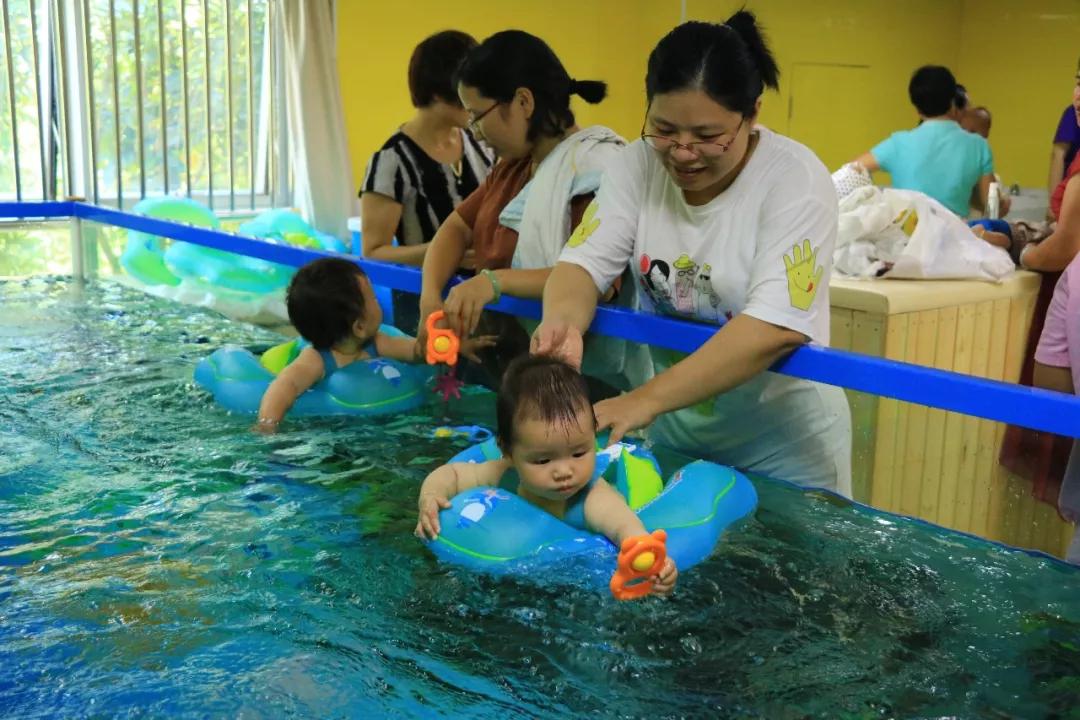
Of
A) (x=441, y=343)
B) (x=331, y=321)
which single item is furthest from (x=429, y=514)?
(x=331, y=321)

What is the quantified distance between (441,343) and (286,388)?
0.66m

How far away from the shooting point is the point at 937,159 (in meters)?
4.61

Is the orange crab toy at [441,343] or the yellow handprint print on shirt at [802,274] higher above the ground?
the yellow handprint print on shirt at [802,274]

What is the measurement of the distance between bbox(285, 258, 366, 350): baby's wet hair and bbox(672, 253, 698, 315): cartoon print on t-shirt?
1257 millimetres

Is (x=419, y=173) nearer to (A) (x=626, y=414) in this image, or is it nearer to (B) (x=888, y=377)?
(A) (x=626, y=414)

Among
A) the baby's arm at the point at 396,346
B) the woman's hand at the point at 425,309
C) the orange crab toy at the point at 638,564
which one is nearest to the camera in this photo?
the orange crab toy at the point at 638,564

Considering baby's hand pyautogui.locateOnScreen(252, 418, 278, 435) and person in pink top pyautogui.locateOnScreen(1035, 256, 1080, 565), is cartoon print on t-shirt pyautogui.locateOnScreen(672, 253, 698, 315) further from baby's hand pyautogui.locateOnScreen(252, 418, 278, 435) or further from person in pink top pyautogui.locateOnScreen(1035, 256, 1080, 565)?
baby's hand pyautogui.locateOnScreen(252, 418, 278, 435)

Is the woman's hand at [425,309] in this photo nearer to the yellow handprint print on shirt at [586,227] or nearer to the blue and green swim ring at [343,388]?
the blue and green swim ring at [343,388]

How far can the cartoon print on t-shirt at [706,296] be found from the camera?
2229 millimetres

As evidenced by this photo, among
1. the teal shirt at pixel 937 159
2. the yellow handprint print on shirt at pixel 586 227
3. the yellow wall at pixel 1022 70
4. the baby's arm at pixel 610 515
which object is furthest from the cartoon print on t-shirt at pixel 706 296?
the yellow wall at pixel 1022 70

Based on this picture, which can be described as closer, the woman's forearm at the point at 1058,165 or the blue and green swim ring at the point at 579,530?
the blue and green swim ring at the point at 579,530

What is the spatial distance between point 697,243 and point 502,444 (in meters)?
0.57

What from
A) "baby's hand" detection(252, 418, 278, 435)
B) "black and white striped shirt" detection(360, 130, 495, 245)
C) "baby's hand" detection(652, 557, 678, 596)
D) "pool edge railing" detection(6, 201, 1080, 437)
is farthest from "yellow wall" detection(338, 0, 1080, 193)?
"baby's hand" detection(652, 557, 678, 596)

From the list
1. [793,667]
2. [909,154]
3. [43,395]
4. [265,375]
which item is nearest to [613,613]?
[793,667]
